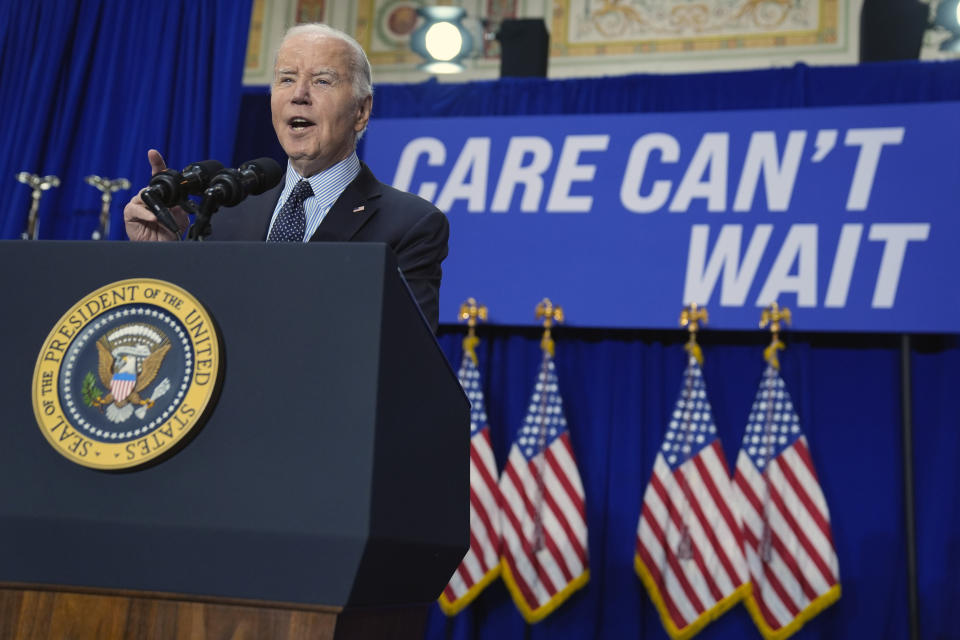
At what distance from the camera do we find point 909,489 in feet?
15.9

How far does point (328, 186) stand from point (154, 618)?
94 cm

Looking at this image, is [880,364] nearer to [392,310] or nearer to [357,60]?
[357,60]

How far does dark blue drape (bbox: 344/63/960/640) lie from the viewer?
4898 millimetres

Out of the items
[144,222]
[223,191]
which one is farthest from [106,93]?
[223,191]

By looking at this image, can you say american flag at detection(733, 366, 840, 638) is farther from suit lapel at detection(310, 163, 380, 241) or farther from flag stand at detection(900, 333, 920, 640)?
suit lapel at detection(310, 163, 380, 241)

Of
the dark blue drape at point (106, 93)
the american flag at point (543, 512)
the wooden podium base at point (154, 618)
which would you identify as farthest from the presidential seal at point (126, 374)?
the dark blue drape at point (106, 93)

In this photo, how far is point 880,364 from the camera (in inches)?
201

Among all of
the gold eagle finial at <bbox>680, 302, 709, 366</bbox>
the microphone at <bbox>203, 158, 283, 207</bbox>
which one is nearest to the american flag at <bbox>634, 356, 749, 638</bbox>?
the gold eagle finial at <bbox>680, 302, 709, 366</bbox>

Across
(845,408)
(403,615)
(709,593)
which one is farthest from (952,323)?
(403,615)

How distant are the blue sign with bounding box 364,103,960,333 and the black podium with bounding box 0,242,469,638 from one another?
401cm

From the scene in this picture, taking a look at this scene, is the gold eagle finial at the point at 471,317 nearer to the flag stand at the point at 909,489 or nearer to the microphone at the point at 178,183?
the flag stand at the point at 909,489

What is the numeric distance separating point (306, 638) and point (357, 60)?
1181 mm

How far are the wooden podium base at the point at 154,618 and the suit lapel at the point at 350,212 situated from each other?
770 millimetres

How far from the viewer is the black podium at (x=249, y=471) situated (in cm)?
113
